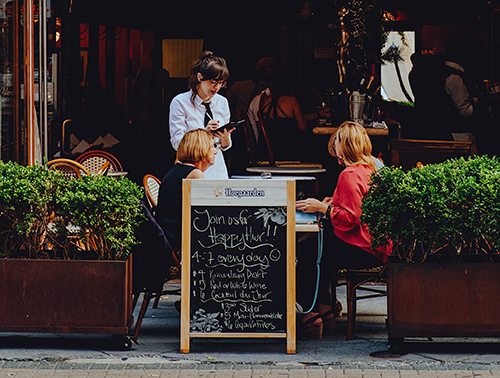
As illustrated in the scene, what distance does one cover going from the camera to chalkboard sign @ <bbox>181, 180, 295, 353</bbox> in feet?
16.5

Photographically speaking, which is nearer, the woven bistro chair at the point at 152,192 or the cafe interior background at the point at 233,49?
the woven bistro chair at the point at 152,192

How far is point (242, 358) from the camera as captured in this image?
5.00 metres

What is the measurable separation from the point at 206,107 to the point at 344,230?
5.46ft

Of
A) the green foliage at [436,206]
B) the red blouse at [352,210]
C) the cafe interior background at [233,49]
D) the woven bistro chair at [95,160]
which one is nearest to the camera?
the green foliage at [436,206]

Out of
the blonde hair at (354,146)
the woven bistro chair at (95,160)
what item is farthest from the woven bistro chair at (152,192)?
the woven bistro chair at (95,160)

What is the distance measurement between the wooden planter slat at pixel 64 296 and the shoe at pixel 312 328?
1.20 metres

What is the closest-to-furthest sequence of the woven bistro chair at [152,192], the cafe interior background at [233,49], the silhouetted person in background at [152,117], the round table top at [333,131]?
the woven bistro chair at [152,192]
the round table top at [333,131]
the cafe interior background at [233,49]
the silhouetted person in background at [152,117]

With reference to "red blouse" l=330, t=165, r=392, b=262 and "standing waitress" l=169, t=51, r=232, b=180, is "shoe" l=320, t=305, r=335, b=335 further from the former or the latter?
"standing waitress" l=169, t=51, r=232, b=180

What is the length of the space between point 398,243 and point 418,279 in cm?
26

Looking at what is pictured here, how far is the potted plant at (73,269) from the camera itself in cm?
502

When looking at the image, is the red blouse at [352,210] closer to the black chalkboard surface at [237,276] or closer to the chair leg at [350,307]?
the chair leg at [350,307]

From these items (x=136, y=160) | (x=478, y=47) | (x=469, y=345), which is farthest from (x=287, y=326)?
(x=478, y=47)

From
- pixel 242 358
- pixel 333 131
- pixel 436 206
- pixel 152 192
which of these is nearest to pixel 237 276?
pixel 242 358

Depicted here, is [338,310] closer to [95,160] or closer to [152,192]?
[152,192]
